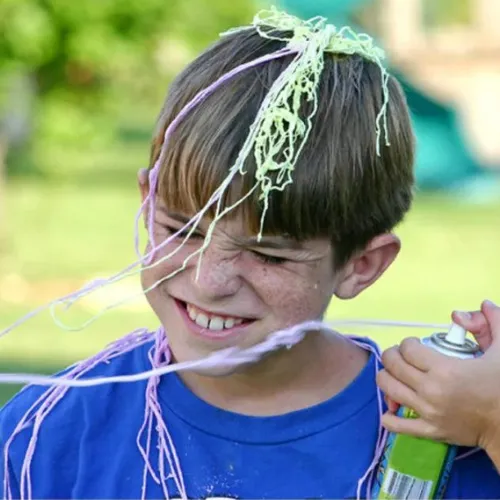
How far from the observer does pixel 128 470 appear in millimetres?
2084

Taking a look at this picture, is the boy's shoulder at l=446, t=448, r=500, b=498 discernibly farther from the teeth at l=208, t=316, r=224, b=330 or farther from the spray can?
the teeth at l=208, t=316, r=224, b=330

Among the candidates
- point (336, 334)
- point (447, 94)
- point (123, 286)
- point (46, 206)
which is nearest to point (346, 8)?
point (447, 94)

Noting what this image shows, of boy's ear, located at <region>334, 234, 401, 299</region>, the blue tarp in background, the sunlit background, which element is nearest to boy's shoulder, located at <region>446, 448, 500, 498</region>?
boy's ear, located at <region>334, 234, 401, 299</region>

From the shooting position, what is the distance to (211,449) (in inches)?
81.7

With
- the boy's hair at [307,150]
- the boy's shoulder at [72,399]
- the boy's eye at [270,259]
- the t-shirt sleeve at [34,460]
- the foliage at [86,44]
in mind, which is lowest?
the foliage at [86,44]

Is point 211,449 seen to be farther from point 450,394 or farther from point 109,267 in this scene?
point 109,267

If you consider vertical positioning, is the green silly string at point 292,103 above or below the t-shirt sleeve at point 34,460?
above

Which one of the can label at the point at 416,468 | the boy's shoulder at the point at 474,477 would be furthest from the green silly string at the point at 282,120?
the boy's shoulder at the point at 474,477

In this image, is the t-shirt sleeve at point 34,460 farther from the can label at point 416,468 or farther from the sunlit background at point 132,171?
the sunlit background at point 132,171

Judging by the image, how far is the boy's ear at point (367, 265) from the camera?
211 cm

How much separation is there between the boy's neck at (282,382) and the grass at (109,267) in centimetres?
374

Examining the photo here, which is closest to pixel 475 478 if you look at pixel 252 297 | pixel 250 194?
→ pixel 252 297

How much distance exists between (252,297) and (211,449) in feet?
1.00

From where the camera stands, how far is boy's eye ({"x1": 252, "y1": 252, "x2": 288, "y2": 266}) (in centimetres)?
195
